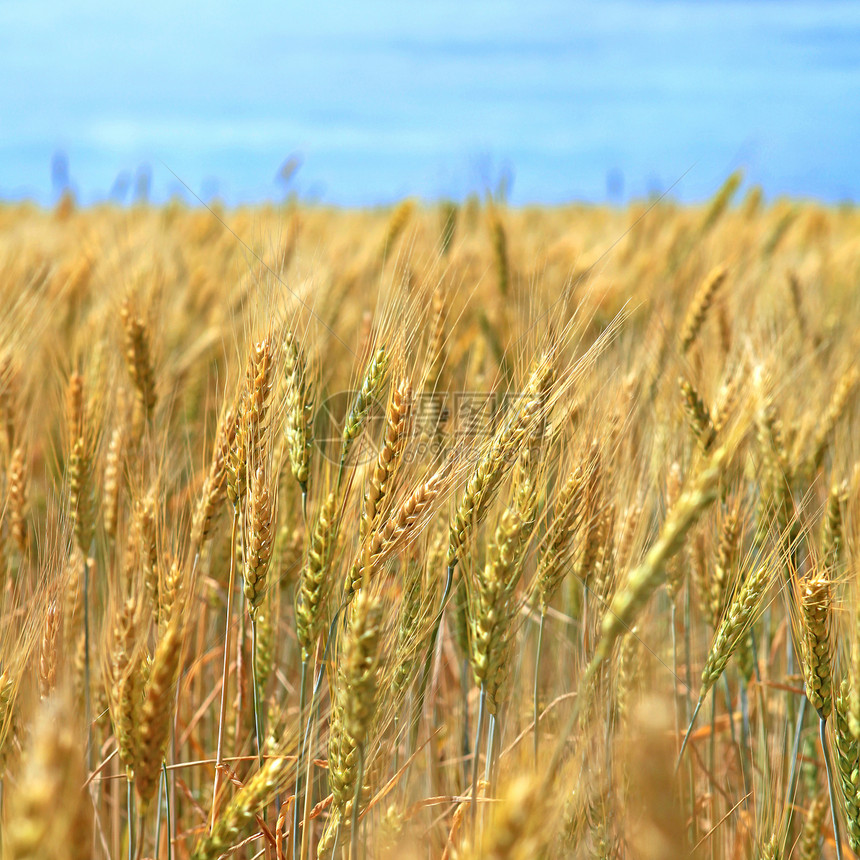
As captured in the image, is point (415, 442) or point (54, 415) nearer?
point (415, 442)

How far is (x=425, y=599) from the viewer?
1173mm

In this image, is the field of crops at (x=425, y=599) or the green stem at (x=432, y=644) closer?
the field of crops at (x=425, y=599)

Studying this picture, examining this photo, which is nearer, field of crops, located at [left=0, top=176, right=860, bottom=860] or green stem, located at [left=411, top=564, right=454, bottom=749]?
field of crops, located at [left=0, top=176, right=860, bottom=860]

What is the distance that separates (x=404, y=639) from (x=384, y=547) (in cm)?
22

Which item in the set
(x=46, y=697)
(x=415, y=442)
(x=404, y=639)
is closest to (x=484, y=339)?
(x=415, y=442)

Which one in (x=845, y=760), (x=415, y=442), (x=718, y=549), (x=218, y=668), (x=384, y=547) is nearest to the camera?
(x=384, y=547)

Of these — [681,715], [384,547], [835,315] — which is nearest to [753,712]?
[681,715]

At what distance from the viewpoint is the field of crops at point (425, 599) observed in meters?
0.89

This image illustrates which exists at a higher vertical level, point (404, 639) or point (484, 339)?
point (484, 339)

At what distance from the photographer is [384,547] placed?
1.03 metres

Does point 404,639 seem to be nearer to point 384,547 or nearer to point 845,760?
point 384,547

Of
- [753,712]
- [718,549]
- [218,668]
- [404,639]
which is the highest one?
[718,549]

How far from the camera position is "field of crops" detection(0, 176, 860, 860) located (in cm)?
89

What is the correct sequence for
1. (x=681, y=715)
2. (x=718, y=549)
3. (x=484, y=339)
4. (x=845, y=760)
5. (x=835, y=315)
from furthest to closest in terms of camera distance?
(x=835, y=315) < (x=484, y=339) < (x=681, y=715) < (x=718, y=549) < (x=845, y=760)
